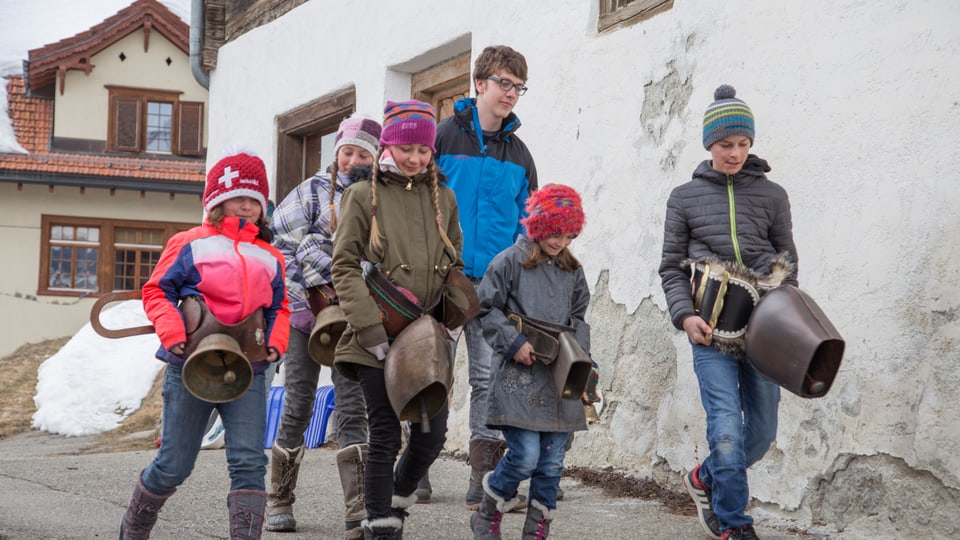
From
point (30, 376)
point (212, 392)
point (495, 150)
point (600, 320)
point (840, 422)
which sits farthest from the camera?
point (30, 376)

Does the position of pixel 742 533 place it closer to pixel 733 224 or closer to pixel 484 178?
pixel 733 224

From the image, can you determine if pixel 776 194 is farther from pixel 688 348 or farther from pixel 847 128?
pixel 688 348

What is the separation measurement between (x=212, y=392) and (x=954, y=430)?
8.61 ft

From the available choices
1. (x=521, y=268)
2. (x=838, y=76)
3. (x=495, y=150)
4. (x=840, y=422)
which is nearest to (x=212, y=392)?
(x=521, y=268)

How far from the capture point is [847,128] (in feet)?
15.2

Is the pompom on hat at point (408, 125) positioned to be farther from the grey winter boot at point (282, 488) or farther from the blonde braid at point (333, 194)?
the grey winter boot at point (282, 488)

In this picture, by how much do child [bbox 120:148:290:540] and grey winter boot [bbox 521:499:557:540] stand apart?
920 mm

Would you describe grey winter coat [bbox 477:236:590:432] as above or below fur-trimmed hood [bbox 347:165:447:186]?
below

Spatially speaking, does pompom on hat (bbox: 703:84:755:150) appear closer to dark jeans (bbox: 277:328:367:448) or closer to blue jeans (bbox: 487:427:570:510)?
blue jeans (bbox: 487:427:570:510)

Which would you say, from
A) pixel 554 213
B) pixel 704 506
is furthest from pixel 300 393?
pixel 704 506

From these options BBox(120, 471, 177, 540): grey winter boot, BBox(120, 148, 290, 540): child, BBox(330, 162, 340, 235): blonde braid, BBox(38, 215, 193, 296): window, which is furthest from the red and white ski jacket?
BBox(38, 215, 193, 296): window

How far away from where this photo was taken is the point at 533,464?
3.94 metres

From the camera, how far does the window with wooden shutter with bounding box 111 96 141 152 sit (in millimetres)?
23609

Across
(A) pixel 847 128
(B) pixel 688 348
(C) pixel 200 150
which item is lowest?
(B) pixel 688 348
